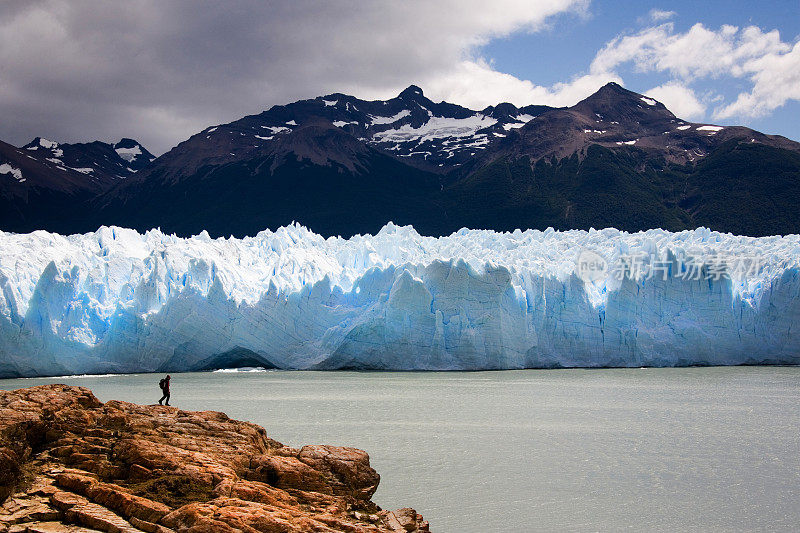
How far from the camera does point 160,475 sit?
4.87 metres

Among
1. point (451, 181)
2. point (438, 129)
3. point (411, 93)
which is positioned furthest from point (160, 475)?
point (411, 93)

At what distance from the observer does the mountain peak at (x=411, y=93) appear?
326 feet

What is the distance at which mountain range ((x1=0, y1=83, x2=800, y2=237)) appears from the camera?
48.9m

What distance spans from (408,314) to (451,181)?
1891 inches

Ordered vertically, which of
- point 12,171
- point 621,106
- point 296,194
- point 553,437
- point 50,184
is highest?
point 621,106

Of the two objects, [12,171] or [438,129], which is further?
[438,129]

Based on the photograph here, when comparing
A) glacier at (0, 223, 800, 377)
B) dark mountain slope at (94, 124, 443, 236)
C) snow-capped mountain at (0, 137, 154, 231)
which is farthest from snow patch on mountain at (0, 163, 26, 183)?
glacier at (0, 223, 800, 377)

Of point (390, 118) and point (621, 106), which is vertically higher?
Answer: point (390, 118)

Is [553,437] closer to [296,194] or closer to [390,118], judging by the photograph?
[296,194]

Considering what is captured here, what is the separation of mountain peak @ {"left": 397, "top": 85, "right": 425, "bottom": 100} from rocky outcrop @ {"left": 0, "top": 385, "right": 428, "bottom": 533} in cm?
9593

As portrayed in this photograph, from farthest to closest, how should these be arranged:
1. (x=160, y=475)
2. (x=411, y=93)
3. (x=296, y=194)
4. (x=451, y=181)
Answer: (x=411, y=93)
(x=451, y=181)
(x=296, y=194)
(x=160, y=475)

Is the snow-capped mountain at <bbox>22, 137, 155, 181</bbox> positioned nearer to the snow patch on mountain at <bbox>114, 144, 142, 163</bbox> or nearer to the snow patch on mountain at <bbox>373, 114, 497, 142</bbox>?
the snow patch on mountain at <bbox>114, 144, 142, 163</bbox>

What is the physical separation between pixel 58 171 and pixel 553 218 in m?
45.9

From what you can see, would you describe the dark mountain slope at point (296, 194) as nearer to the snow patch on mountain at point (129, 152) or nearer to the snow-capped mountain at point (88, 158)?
the snow-capped mountain at point (88, 158)
